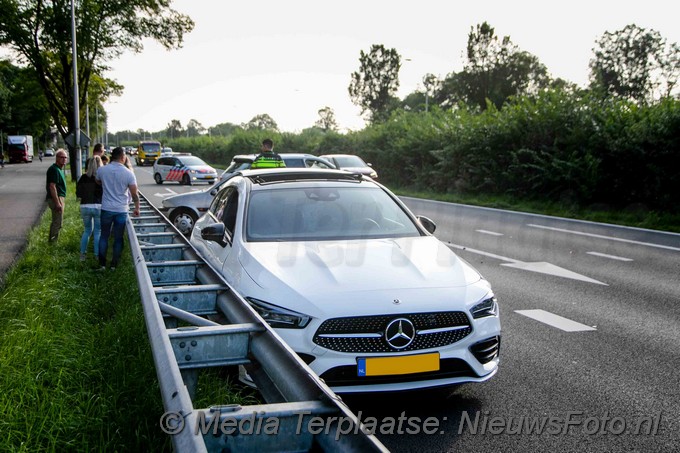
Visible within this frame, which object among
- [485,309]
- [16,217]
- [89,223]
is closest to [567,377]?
[485,309]

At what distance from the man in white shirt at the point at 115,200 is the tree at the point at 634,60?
79031 mm

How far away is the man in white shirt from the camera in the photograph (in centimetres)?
891

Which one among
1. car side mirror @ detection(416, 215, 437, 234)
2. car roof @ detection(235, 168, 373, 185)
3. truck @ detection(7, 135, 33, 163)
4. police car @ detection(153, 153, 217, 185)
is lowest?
truck @ detection(7, 135, 33, 163)

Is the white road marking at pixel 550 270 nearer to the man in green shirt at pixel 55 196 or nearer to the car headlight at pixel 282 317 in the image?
the car headlight at pixel 282 317

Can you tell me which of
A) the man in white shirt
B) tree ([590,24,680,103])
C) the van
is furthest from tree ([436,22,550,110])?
the man in white shirt

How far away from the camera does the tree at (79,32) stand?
103 ft

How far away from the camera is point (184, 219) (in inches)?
516

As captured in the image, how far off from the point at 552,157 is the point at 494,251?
9430 mm

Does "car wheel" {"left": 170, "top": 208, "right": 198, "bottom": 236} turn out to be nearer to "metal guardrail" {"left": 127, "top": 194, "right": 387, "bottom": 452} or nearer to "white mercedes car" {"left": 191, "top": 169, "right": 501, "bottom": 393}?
"white mercedes car" {"left": 191, "top": 169, "right": 501, "bottom": 393}

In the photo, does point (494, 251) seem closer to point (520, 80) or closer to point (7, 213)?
point (7, 213)

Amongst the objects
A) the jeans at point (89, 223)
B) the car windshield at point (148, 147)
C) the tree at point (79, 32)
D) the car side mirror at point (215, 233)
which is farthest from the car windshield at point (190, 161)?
the car windshield at point (148, 147)

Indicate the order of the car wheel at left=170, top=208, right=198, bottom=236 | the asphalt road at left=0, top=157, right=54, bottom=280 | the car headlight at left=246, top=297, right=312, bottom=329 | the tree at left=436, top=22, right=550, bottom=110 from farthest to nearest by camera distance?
1. the tree at left=436, top=22, right=550, bottom=110
2. the car wheel at left=170, top=208, right=198, bottom=236
3. the asphalt road at left=0, top=157, right=54, bottom=280
4. the car headlight at left=246, top=297, right=312, bottom=329

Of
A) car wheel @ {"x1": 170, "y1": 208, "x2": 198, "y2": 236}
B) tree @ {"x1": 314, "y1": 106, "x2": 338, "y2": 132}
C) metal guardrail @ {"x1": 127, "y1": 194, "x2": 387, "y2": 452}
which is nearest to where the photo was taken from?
metal guardrail @ {"x1": 127, "y1": 194, "x2": 387, "y2": 452}

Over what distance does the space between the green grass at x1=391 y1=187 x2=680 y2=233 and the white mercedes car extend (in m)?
12.0
